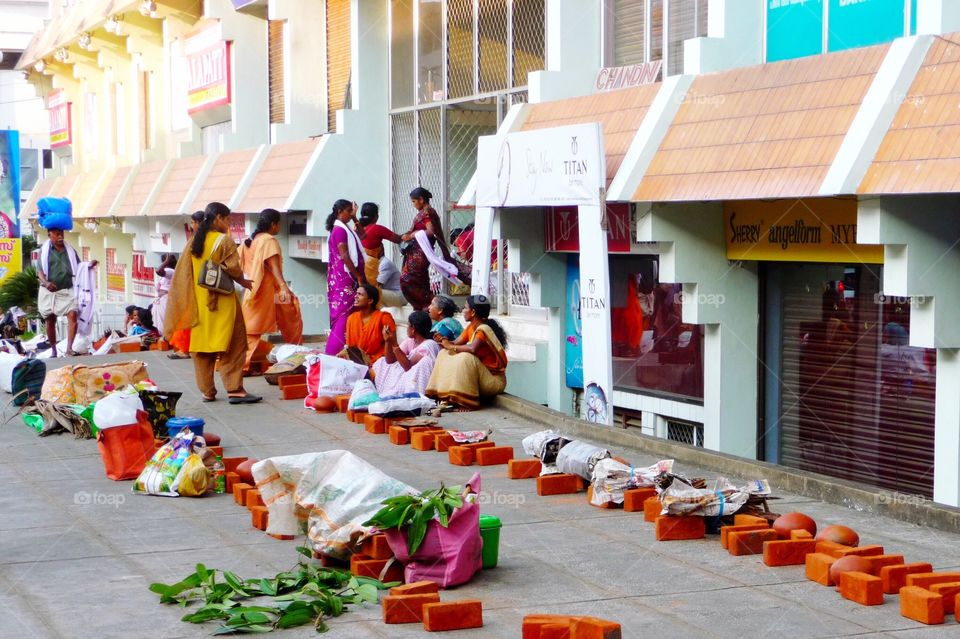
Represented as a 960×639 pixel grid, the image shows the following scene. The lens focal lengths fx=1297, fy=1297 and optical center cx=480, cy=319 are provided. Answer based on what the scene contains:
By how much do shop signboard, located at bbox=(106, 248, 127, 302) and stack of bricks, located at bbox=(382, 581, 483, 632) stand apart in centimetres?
2703

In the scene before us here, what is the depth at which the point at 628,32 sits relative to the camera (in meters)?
12.7

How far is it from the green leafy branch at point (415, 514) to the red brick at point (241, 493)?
80.0 inches

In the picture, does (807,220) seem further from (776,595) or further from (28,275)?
(28,275)

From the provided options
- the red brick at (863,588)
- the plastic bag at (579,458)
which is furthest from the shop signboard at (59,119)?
the red brick at (863,588)

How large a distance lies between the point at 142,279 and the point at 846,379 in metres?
22.1

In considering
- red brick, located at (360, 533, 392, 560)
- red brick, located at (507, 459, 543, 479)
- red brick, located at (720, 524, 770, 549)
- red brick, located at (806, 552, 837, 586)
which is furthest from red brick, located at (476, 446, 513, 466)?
red brick, located at (806, 552, 837, 586)

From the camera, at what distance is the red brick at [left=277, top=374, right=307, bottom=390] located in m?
12.1

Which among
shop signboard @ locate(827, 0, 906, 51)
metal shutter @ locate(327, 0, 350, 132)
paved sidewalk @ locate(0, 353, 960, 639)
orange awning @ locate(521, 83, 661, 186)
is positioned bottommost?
paved sidewalk @ locate(0, 353, 960, 639)

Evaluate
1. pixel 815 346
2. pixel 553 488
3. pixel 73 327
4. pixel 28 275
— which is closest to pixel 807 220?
pixel 815 346

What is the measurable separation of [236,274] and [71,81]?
2557 cm

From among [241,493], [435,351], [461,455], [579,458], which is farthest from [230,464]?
[435,351]

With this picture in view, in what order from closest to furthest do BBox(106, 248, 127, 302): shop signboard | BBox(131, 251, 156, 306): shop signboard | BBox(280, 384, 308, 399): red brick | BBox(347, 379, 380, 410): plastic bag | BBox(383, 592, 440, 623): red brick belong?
BBox(383, 592, 440, 623): red brick
BBox(347, 379, 380, 410): plastic bag
BBox(280, 384, 308, 399): red brick
BBox(131, 251, 156, 306): shop signboard
BBox(106, 248, 127, 302): shop signboard

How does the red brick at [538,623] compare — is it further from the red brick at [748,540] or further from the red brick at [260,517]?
the red brick at [260,517]

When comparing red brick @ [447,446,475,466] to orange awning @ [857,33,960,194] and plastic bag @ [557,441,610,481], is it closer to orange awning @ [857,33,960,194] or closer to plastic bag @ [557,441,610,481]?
plastic bag @ [557,441,610,481]
